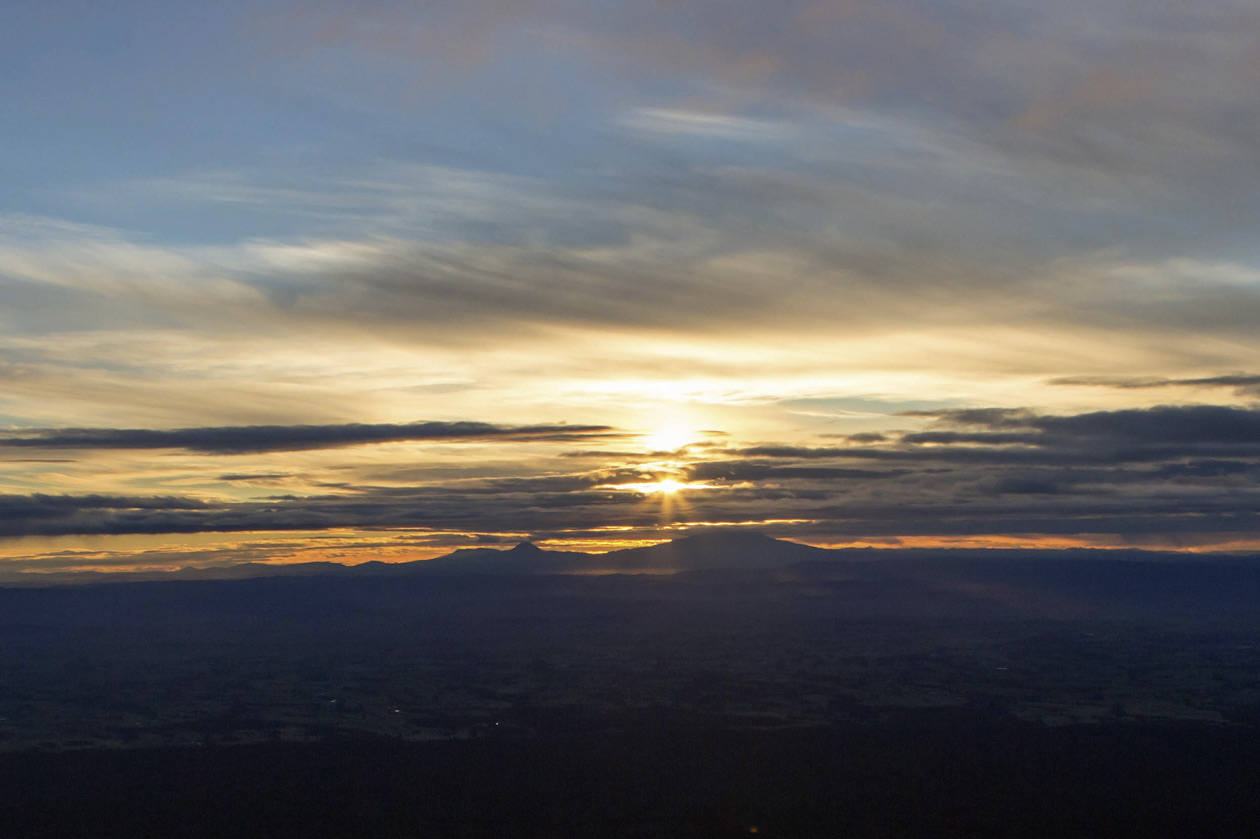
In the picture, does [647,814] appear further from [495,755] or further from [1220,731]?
[1220,731]

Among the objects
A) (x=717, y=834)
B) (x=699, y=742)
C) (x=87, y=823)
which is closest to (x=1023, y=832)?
(x=717, y=834)

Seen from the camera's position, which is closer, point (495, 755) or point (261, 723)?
point (495, 755)

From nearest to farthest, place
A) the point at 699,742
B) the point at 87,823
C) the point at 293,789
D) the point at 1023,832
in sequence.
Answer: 1. the point at 1023,832
2. the point at 87,823
3. the point at 293,789
4. the point at 699,742

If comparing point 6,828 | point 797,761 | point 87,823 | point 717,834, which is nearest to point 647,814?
point 717,834

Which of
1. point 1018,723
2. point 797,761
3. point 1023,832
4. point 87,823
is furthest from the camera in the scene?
point 1018,723

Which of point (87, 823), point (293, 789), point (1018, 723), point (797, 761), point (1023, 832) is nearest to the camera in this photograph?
point (1023, 832)

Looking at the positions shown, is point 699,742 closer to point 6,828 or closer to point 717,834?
point 717,834

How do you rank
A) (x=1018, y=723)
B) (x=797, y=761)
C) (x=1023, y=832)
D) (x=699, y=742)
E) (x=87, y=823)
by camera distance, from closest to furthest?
(x=1023, y=832), (x=87, y=823), (x=797, y=761), (x=699, y=742), (x=1018, y=723)

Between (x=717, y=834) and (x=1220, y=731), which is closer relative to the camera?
(x=717, y=834)
